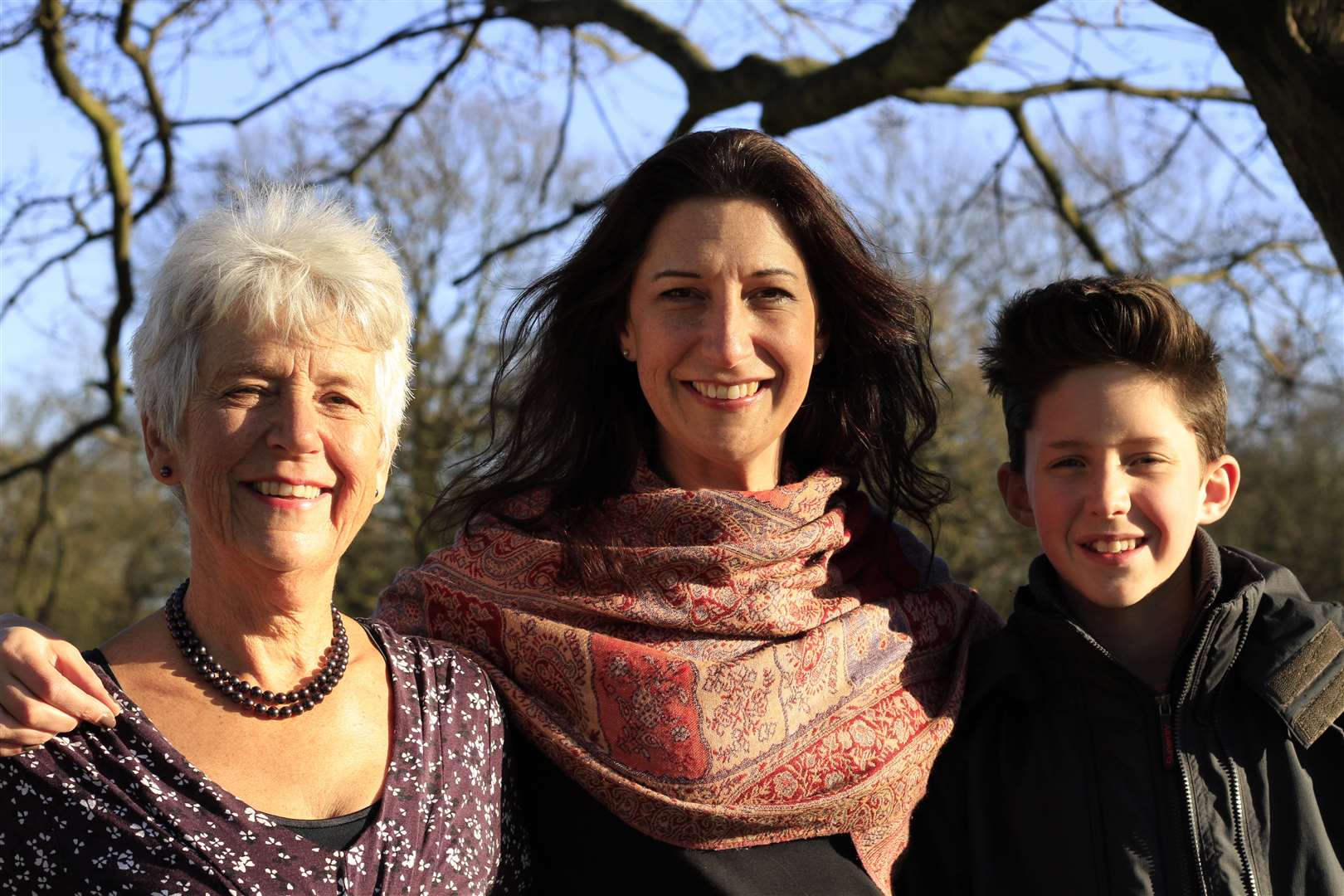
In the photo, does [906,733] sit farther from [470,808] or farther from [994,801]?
[470,808]

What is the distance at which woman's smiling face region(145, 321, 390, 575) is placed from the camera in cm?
215

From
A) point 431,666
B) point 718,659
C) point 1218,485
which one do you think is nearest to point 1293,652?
point 1218,485

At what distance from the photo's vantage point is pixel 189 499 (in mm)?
2197

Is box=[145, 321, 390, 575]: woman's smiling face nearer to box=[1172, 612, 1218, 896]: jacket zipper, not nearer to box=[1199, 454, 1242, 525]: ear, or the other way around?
box=[1172, 612, 1218, 896]: jacket zipper

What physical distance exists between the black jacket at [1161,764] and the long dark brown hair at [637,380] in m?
0.51

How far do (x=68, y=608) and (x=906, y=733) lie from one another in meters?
15.9

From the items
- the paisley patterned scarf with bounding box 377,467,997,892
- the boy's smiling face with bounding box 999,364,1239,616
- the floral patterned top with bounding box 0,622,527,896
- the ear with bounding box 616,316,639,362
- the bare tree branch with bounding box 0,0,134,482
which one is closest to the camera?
the floral patterned top with bounding box 0,622,527,896

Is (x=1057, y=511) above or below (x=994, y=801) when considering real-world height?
above

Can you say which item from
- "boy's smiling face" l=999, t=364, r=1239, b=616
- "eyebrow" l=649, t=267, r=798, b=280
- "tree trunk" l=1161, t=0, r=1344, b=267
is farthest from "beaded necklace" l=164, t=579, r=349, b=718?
"tree trunk" l=1161, t=0, r=1344, b=267

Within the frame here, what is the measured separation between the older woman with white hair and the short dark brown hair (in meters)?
1.25

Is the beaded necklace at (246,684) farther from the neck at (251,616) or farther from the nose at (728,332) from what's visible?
the nose at (728,332)

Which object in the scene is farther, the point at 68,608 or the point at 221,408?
the point at 68,608

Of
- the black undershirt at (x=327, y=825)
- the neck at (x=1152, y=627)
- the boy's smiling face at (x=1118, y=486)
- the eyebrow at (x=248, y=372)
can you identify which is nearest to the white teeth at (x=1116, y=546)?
the boy's smiling face at (x=1118, y=486)

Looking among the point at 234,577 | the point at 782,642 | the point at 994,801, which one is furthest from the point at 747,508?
the point at 234,577
